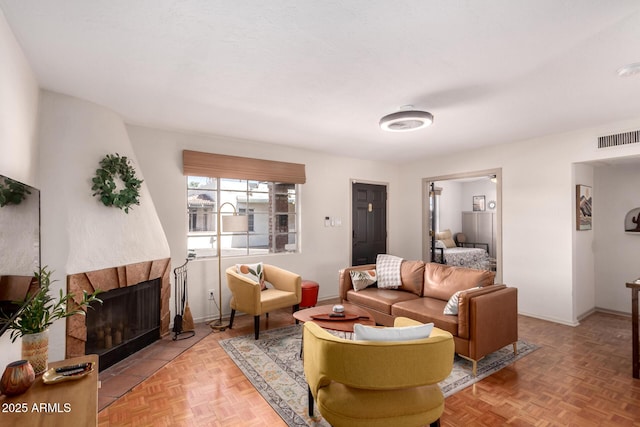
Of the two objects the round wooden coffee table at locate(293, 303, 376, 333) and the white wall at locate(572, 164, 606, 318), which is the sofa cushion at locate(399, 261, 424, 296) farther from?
the white wall at locate(572, 164, 606, 318)

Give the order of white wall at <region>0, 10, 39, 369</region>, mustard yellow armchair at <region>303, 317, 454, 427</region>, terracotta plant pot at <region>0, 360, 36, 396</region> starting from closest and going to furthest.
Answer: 1. terracotta plant pot at <region>0, 360, 36, 396</region>
2. mustard yellow armchair at <region>303, 317, 454, 427</region>
3. white wall at <region>0, 10, 39, 369</region>

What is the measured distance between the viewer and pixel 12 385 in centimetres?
150

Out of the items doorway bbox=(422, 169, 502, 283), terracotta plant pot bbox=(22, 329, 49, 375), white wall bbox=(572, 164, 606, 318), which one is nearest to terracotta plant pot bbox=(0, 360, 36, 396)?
terracotta plant pot bbox=(22, 329, 49, 375)

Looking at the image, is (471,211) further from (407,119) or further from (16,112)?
(16,112)

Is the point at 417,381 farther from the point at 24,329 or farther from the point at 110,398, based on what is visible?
the point at 110,398

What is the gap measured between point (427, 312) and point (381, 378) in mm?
1782

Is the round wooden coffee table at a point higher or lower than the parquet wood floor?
higher

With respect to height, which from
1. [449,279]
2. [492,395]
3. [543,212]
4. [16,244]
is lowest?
[492,395]

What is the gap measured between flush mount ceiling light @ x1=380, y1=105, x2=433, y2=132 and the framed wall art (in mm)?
2664

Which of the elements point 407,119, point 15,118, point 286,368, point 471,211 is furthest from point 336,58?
point 471,211

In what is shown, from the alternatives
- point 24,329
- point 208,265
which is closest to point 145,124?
point 208,265

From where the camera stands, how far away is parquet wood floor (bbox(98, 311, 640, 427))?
2.21 meters

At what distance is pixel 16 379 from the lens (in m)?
1.52

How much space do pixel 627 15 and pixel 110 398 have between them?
4.32 m
